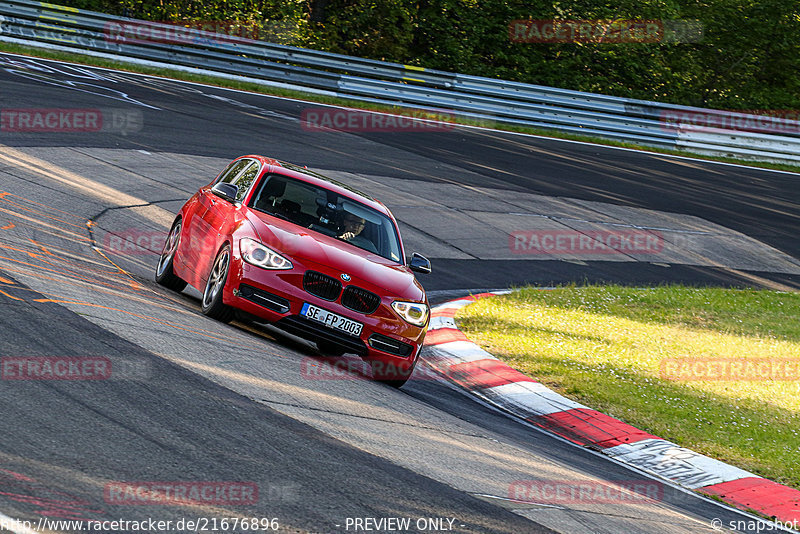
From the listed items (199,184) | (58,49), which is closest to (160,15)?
(58,49)

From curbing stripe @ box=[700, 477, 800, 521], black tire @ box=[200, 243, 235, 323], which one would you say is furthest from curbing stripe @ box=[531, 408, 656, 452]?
black tire @ box=[200, 243, 235, 323]

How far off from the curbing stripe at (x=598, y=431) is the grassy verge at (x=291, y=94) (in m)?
17.9

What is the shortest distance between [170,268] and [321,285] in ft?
8.08

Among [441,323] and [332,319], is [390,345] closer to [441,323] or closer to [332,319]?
[332,319]

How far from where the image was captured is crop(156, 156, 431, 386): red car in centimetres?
823

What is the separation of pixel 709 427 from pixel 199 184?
1006cm

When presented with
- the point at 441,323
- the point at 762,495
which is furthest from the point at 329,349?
the point at 762,495

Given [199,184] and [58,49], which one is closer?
[199,184]

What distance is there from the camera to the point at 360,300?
8.41m

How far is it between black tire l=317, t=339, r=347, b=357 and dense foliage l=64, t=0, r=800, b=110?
24295mm

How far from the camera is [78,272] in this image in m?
9.09

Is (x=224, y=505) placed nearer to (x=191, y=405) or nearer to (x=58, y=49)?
(x=191, y=405)

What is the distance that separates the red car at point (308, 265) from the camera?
8227mm

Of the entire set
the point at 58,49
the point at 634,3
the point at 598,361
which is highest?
the point at 634,3
